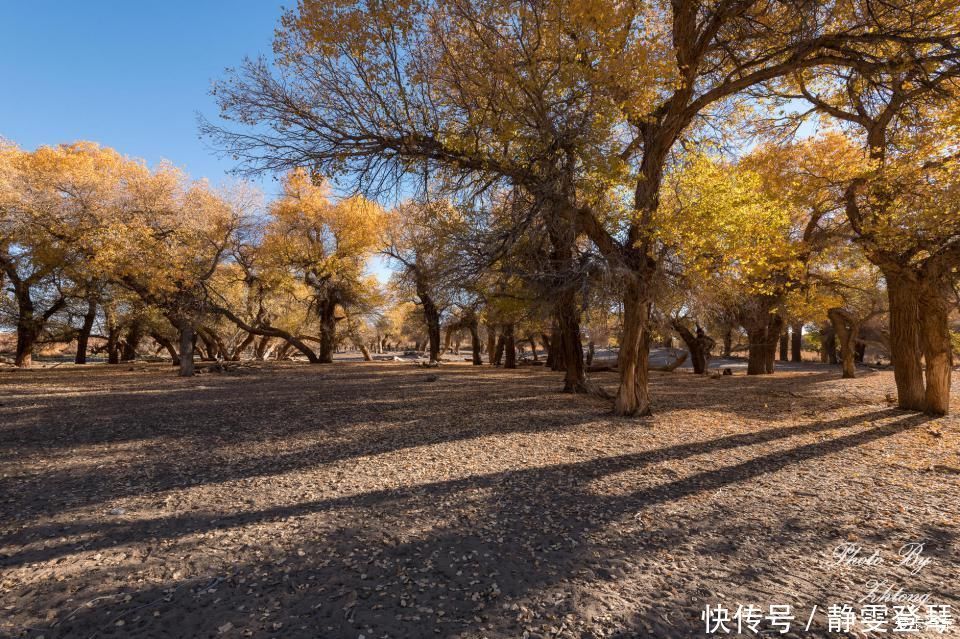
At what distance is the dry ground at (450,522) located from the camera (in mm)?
2744

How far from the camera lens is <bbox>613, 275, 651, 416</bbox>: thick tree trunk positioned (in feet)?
29.2

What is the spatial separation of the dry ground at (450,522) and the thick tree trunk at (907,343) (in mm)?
1182

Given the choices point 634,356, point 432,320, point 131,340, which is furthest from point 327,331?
point 634,356

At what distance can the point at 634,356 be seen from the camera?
9.07 meters

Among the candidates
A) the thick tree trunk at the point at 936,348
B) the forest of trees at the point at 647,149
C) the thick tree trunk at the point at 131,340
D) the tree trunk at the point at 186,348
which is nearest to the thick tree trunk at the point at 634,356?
the forest of trees at the point at 647,149

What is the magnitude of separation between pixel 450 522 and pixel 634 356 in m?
6.26

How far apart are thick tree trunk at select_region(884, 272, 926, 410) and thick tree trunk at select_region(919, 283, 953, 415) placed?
19cm

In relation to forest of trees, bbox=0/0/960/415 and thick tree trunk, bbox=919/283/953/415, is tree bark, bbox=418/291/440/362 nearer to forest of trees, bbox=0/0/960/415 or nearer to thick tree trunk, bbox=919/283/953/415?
forest of trees, bbox=0/0/960/415

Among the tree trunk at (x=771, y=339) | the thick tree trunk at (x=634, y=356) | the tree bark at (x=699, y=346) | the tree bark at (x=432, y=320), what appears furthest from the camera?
the tree bark at (x=432, y=320)

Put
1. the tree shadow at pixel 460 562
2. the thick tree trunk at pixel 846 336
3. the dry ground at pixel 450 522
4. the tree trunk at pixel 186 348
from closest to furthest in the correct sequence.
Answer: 1. the tree shadow at pixel 460 562
2. the dry ground at pixel 450 522
3. the thick tree trunk at pixel 846 336
4. the tree trunk at pixel 186 348

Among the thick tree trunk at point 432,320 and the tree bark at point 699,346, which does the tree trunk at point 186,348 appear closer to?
the thick tree trunk at point 432,320

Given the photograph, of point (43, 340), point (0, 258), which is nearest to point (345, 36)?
point (0, 258)

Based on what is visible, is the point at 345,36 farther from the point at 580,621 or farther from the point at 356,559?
the point at 580,621

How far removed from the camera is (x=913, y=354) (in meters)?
9.21
